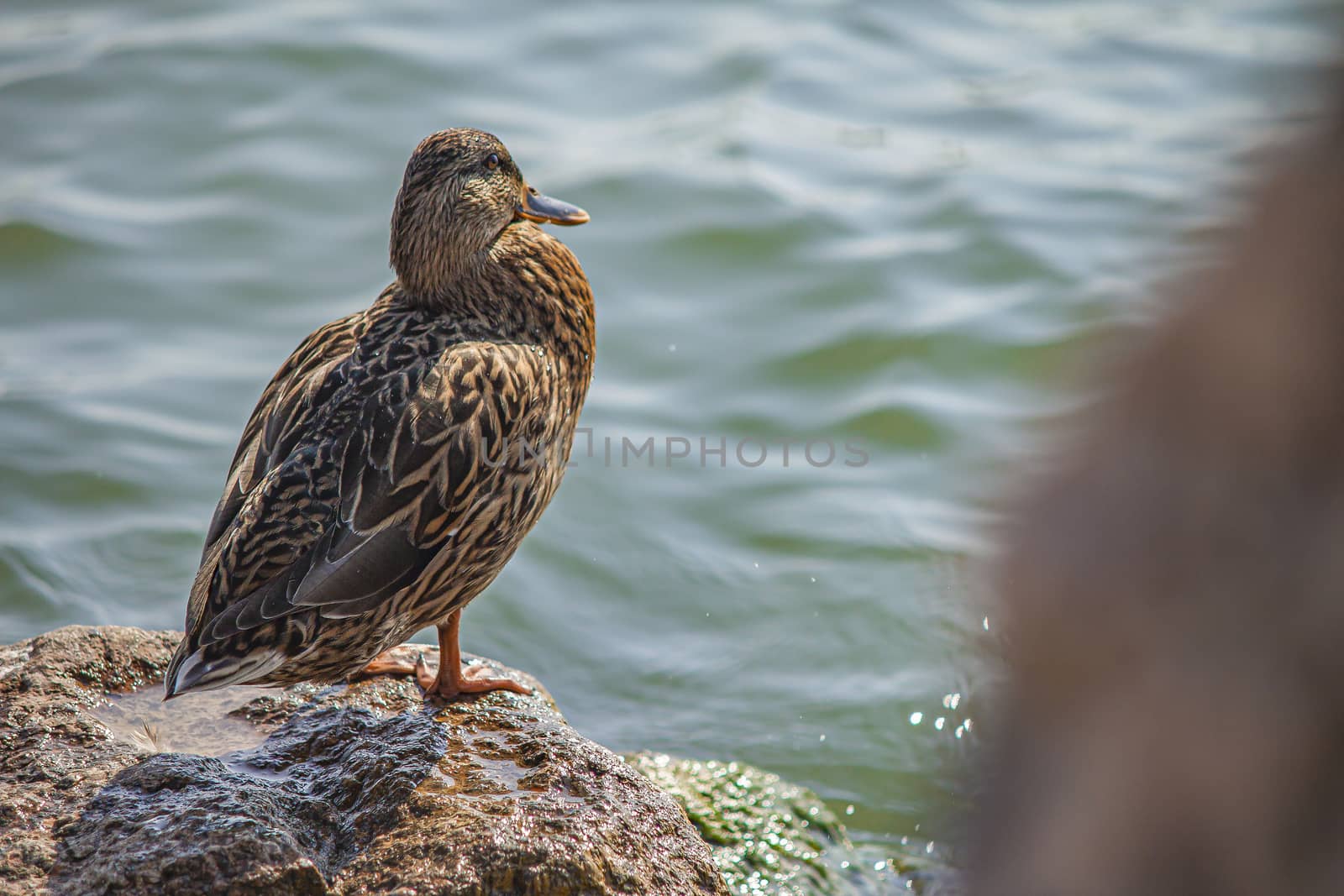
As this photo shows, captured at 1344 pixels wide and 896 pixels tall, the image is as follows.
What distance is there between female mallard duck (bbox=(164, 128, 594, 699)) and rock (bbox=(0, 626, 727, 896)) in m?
0.24

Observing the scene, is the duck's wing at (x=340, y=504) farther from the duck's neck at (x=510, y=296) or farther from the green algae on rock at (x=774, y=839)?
the green algae on rock at (x=774, y=839)

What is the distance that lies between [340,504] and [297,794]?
834 mm

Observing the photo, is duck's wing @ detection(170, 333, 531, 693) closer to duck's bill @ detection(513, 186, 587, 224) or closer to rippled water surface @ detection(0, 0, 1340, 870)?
duck's bill @ detection(513, 186, 587, 224)

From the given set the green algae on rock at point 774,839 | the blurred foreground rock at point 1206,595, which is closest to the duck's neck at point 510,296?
the green algae on rock at point 774,839

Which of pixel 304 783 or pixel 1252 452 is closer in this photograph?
pixel 1252 452

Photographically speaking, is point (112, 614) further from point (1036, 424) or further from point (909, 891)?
point (1036, 424)

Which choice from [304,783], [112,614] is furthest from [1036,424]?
[112,614]

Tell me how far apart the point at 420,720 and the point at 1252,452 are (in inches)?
119

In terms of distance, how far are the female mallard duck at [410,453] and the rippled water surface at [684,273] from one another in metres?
1.92

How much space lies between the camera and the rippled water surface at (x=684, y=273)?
6.29 m

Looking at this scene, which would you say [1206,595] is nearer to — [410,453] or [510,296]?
[410,453]

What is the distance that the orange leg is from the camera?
3.88 meters

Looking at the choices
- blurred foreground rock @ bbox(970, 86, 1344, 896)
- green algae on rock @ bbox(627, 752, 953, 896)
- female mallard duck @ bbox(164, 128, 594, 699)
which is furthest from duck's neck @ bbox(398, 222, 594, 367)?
blurred foreground rock @ bbox(970, 86, 1344, 896)

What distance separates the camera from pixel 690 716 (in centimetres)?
587
